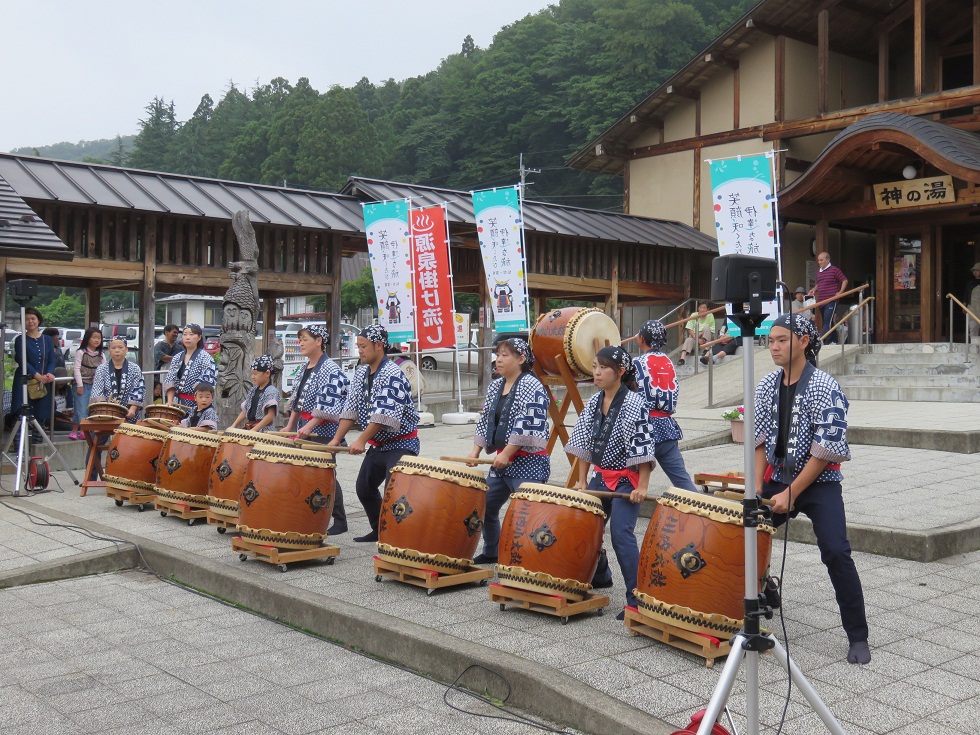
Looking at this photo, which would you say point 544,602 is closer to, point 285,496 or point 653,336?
point 285,496

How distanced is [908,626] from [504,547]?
7.21ft

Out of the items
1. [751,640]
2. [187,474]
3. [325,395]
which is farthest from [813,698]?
[187,474]

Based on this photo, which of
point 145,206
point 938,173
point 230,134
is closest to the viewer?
point 145,206

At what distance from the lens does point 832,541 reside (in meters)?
4.52

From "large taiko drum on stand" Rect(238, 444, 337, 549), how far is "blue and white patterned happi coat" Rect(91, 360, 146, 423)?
478cm

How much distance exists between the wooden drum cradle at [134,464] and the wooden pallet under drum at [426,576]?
3965 mm

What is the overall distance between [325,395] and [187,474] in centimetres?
186

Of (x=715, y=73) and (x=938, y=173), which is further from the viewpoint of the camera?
(x=715, y=73)

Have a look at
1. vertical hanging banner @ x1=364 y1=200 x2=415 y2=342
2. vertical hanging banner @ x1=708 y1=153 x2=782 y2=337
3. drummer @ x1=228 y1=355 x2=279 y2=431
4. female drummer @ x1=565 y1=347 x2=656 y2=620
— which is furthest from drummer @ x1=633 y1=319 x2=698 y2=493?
vertical hanging banner @ x1=364 y1=200 x2=415 y2=342

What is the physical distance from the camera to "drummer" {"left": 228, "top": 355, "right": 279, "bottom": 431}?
8.46 meters

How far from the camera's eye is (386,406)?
6.82 meters

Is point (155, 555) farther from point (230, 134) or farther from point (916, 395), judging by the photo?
point (230, 134)

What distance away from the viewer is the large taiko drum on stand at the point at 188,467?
27.9 ft

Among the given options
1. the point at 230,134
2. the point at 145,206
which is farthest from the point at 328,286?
the point at 230,134
